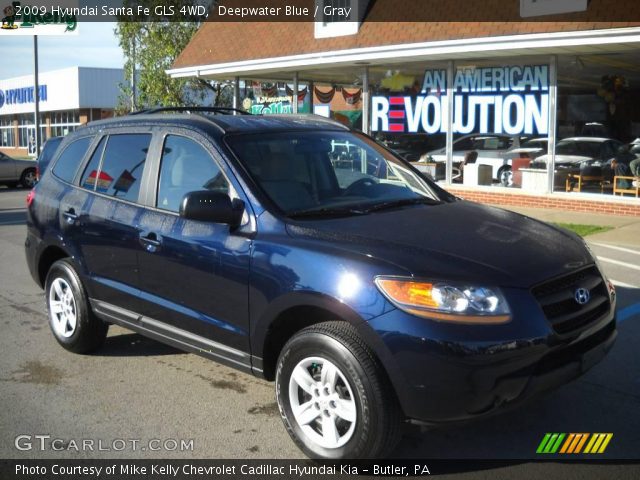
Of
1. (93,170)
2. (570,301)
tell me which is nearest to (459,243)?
(570,301)

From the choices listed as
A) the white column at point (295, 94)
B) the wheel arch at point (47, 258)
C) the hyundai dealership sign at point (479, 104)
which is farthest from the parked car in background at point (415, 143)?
the wheel arch at point (47, 258)

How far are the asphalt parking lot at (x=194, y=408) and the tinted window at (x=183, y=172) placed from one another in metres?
1.35

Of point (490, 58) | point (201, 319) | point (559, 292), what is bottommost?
point (201, 319)

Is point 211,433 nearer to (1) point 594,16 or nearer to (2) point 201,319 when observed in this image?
(2) point 201,319

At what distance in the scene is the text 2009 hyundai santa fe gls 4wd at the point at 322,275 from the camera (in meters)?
3.45

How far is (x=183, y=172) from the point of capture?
4.85 metres

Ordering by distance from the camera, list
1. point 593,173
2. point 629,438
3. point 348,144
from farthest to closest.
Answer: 1. point 593,173
2. point 348,144
3. point 629,438

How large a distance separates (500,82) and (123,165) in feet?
37.3

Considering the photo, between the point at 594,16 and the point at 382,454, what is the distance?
1109 cm

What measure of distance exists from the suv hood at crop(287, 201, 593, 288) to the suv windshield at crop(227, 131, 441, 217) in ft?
0.75

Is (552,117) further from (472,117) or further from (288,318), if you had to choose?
(288,318)

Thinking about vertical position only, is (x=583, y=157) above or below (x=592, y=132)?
below

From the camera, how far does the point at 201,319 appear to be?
4.51m

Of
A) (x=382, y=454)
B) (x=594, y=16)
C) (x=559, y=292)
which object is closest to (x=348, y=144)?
(x=559, y=292)
